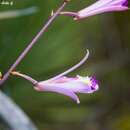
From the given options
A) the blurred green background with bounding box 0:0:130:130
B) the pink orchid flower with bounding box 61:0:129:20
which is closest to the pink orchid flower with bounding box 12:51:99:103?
the pink orchid flower with bounding box 61:0:129:20

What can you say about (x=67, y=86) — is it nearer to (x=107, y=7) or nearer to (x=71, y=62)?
(x=107, y=7)

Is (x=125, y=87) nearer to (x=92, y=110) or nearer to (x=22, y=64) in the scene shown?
(x=92, y=110)

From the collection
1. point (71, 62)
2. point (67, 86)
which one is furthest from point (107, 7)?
point (71, 62)

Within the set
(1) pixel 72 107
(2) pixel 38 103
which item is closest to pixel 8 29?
(2) pixel 38 103

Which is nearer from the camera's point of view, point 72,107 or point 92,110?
point 72,107

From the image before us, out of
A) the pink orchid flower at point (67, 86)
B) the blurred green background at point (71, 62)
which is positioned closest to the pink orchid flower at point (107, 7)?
the pink orchid flower at point (67, 86)

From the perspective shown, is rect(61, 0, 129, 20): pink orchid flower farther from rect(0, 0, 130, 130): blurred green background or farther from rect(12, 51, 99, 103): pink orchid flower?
rect(0, 0, 130, 130): blurred green background

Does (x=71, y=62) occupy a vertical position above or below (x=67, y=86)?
below

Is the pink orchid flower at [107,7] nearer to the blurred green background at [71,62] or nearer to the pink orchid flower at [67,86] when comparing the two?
the pink orchid flower at [67,86]
